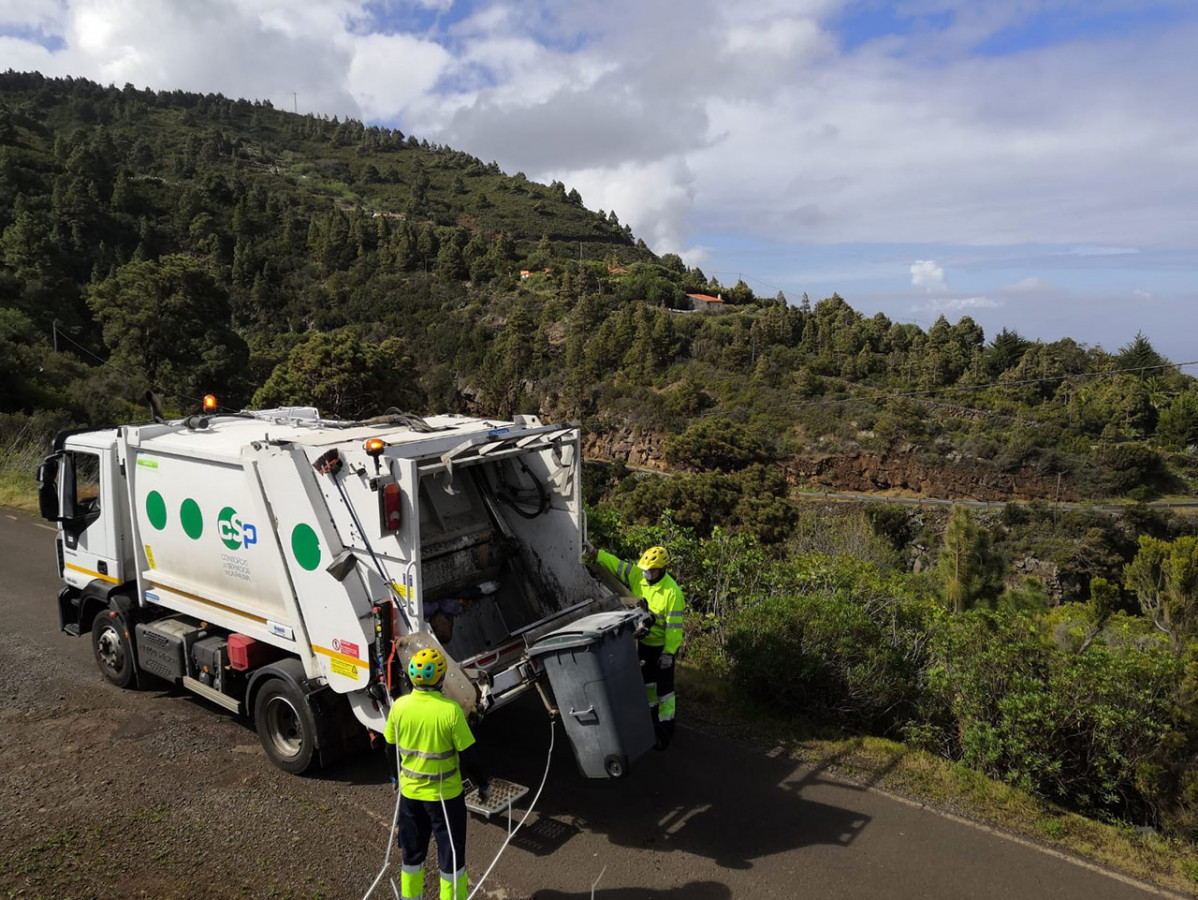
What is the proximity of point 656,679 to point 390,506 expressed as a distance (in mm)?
2297

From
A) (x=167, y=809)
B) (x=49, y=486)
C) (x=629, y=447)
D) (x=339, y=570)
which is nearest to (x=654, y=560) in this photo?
(x=339, y=570)

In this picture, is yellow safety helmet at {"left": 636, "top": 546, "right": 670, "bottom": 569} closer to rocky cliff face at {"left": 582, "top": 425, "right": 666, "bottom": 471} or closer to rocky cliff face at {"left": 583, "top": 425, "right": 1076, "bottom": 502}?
rocky cliff face at {"left": 583, "top": 425, "right": 1076, "bottom": 502}

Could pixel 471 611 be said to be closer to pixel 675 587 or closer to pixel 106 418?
pixel 675 587

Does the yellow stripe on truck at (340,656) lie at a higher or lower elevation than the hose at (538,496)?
lower

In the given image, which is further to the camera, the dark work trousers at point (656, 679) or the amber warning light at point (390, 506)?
the dark work trousers at point (656, 679)

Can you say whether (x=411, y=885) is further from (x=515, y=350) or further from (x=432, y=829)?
(x=515, y=350)

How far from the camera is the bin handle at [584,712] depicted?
4770 millimetres

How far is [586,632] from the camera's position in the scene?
482 centimetres

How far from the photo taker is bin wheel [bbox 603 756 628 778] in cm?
471

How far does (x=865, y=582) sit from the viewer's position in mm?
7902

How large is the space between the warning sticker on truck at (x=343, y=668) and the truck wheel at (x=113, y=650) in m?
2.87

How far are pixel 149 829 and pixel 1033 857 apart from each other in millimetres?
5653

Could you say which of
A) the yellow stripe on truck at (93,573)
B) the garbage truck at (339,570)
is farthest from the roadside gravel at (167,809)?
the yellow stripe on truck at (93,573)

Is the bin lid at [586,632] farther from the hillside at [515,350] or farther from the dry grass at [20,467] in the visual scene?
the hillside at [515,350]
